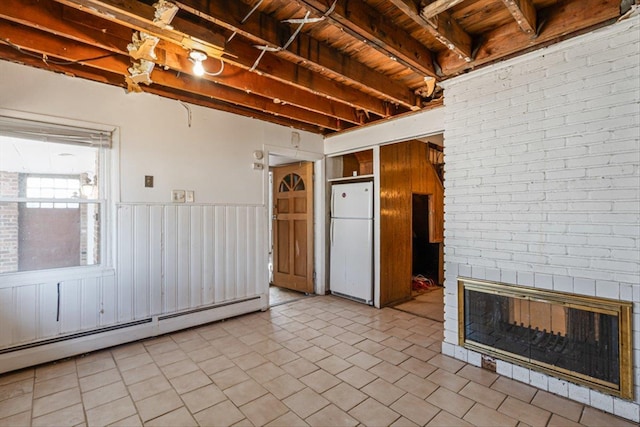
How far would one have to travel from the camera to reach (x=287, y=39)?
2.37m

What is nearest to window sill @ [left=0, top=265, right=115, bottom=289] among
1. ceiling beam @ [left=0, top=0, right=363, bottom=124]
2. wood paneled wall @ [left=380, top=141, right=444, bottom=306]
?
ceiling beam @ [left=0, top=0, right=363, bottom=124]

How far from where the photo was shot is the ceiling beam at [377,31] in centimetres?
193

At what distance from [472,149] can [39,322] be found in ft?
13.7

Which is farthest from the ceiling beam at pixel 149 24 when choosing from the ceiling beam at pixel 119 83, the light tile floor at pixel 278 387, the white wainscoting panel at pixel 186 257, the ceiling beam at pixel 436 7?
the light tile floor at pixel 278 387

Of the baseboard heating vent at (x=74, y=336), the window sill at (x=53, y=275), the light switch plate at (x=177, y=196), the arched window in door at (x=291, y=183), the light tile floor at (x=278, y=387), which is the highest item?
the arched window in door at (x=291, y=183)

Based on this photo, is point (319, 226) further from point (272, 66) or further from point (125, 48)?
point (125, 48)

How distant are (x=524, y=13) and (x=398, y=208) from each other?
2.91 meters

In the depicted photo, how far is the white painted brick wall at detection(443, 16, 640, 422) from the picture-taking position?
2010 millimetres

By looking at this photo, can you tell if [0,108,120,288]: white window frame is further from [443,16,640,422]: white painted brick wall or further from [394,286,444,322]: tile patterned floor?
[394,286,444,322]: tile patterned floor

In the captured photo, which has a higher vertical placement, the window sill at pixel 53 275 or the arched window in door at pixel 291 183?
the arched window in door at pixel 291 183

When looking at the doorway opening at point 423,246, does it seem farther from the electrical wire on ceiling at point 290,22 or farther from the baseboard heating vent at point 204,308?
the electrical wire on ceiling at point 290,22

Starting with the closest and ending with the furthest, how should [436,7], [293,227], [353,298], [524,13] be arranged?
[436,7]
[524,13]
[353,298]
[293,227]

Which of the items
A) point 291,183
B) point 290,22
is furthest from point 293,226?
point 290,22

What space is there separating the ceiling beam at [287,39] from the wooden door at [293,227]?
6.59 feet
